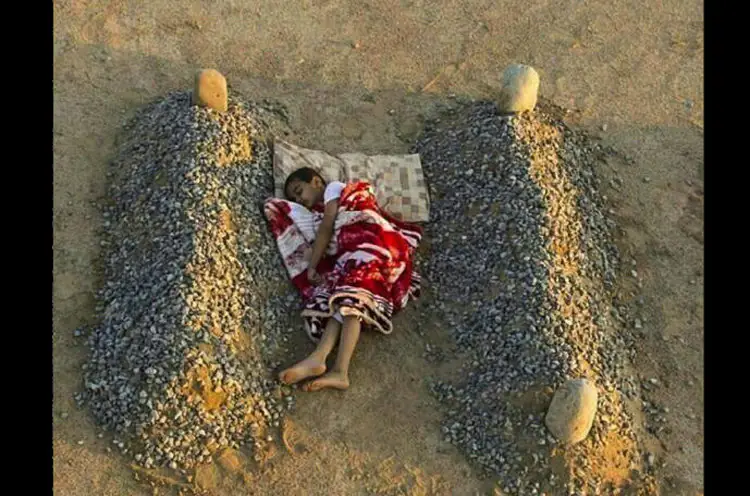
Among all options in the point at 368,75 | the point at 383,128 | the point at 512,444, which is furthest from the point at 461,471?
the point at 368,75

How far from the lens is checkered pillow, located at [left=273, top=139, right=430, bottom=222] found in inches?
268

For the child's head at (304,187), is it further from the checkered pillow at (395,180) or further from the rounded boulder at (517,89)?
the rounded boulder at (517,89)

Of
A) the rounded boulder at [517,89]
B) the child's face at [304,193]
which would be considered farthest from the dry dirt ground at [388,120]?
the child's face at [304,193]

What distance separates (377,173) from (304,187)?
2.37 ft

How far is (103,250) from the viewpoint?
6316 millimetres

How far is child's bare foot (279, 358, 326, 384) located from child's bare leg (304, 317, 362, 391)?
53 millimetres

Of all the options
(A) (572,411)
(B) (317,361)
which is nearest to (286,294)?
(B) (317,361)

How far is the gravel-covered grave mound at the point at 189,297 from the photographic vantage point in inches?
210

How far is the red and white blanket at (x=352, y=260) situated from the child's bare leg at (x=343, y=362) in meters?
0.08

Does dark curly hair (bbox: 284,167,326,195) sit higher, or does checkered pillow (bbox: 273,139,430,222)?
dark curly hair (bbox: 284,167,326,195)

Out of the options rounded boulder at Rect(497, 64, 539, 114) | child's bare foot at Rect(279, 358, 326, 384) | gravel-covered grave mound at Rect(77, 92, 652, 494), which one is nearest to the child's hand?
gravel-covered grave mound at Rect(77, 92, 652, 494)

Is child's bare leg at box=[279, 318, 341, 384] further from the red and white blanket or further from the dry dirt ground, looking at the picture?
the dry dirt ground

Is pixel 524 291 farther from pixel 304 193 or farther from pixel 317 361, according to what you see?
pixel 304 193

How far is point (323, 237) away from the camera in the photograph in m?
6.17
